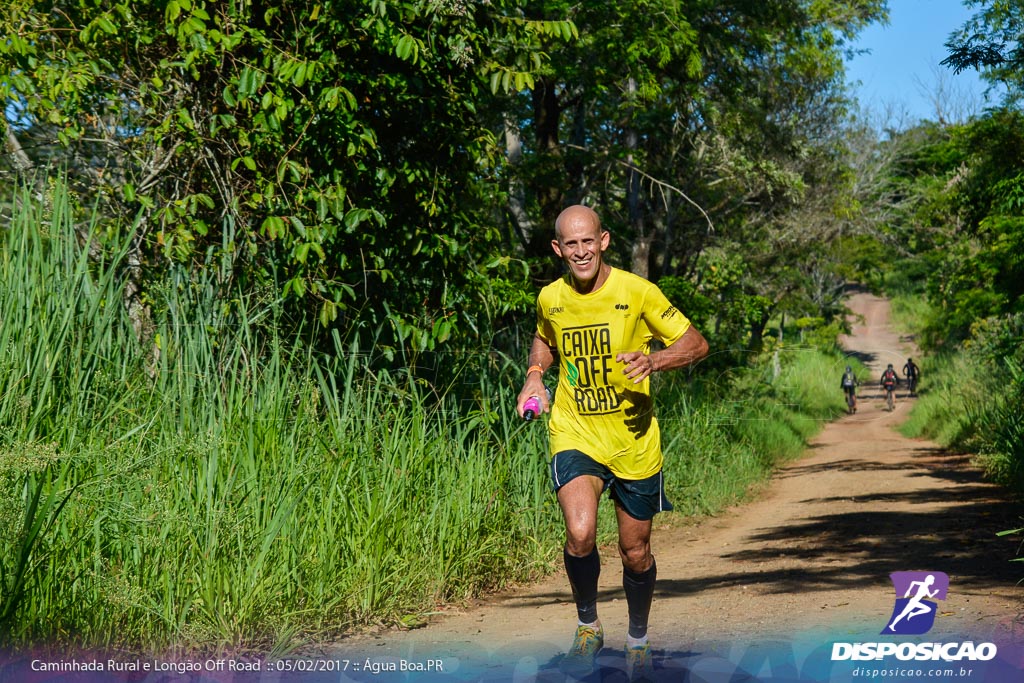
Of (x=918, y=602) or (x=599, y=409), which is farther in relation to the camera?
(x=918, y=602)

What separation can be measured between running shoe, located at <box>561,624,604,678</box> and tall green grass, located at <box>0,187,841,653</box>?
1.31m

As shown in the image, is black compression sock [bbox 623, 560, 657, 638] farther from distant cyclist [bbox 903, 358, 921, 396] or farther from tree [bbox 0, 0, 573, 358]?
distant cyclist [bbox 903, 358, 921, 396]

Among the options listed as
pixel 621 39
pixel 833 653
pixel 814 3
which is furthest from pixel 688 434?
pixel 814 3

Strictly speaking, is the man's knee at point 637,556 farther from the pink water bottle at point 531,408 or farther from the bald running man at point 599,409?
the pink water bottle at point 531,408

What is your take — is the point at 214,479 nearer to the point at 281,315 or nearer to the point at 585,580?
the point at 585,580


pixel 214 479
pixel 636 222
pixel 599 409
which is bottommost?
pixel 214 479

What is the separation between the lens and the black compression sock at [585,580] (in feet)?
15.7

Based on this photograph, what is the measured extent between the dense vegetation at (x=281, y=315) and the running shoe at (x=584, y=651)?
4.35 ft

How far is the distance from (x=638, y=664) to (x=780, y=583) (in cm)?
284

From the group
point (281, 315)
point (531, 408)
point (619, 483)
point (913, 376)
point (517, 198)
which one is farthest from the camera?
point (913, 376)

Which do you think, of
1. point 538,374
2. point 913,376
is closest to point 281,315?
point 538,374

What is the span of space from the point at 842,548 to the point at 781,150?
45.0 feet

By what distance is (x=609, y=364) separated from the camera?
478 cm

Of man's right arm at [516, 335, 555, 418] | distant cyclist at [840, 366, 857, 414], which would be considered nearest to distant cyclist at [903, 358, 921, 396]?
distant cyclist at [840, 366, 857, 414]
